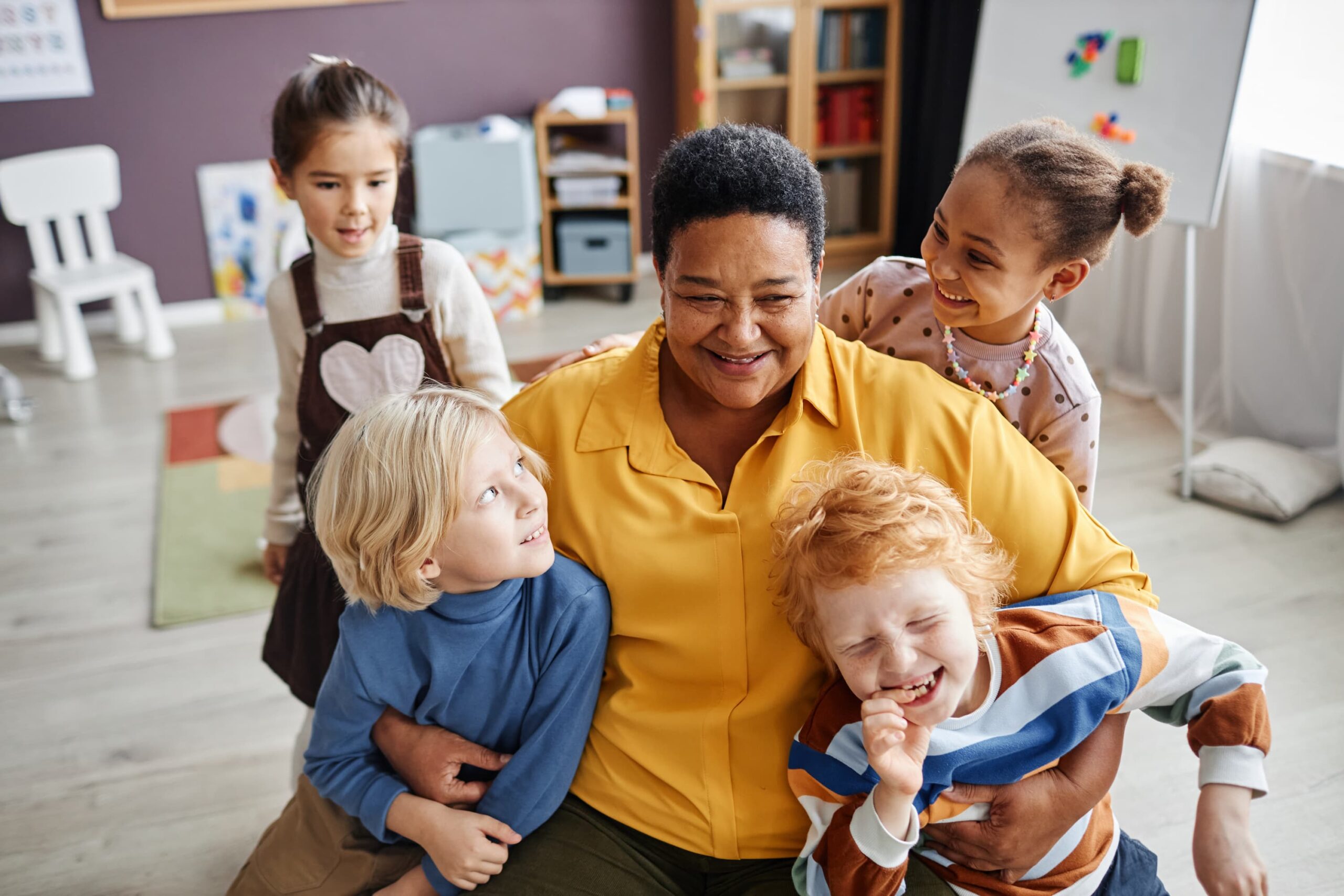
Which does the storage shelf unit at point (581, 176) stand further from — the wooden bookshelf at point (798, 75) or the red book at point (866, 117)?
the red book at point (866, 117)

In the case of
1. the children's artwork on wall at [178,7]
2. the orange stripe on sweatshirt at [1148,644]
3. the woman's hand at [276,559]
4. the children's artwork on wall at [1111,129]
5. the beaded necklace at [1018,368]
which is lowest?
the woman's hand at [276,559]

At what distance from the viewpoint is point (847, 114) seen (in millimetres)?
5082

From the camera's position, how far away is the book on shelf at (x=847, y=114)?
504 cm

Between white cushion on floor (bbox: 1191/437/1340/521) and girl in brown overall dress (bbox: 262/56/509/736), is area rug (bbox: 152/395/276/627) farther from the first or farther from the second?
white cushion on floor (bbox: 1191/437/1340/521)

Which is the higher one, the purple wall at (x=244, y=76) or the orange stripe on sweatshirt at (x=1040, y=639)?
the purple wall at (x=244, y=76)

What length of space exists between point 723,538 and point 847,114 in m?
4.09

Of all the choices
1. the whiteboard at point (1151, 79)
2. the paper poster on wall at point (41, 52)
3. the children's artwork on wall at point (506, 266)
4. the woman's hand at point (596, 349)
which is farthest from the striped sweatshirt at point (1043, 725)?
the paper poster on wall at point (41, 52)

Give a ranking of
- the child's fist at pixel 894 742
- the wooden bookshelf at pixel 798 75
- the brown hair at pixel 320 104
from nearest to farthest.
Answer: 1. the child's fist at pixel 894 742
2. the brown hair at pixel 320 104
3. the wooden bookshelf at pixel 798 75

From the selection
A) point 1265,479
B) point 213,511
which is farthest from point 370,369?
point 1265,479

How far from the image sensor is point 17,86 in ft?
15.0

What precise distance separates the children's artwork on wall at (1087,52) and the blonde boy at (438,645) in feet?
8.32

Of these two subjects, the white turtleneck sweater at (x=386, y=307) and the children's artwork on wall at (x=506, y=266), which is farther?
the children's artwork on wall at (x=506, y=266)

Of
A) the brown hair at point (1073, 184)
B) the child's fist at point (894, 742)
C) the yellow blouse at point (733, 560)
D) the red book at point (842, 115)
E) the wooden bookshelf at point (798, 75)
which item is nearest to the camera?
the child's fist at point (894, 742)

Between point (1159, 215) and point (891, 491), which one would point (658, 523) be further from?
point (1159, 215)
